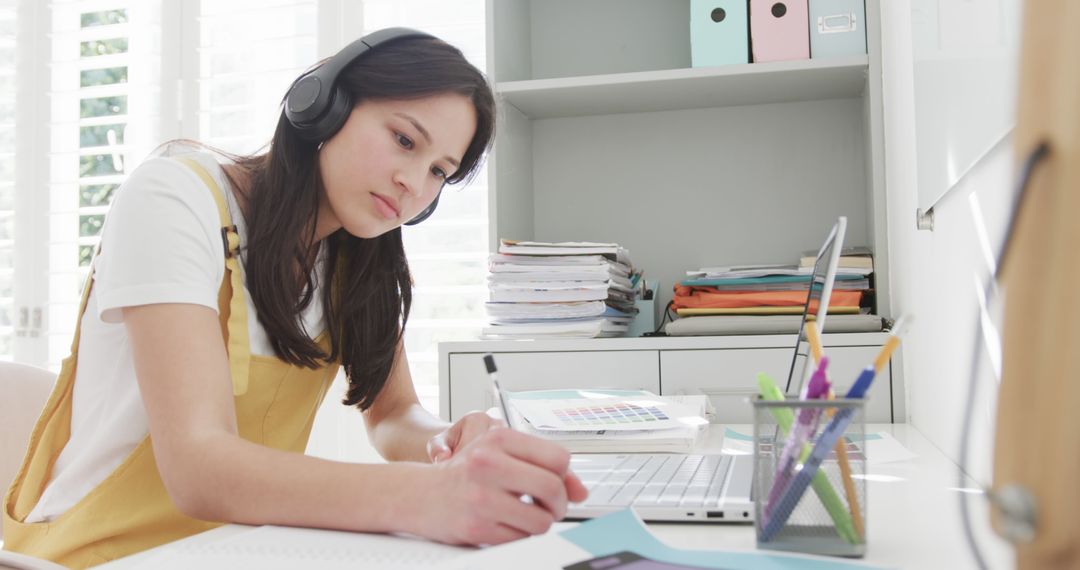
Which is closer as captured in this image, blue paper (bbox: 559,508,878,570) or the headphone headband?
blue paper (bbox: 559,508,878,570)

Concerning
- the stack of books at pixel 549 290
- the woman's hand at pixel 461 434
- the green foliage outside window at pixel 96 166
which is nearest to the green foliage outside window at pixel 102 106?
the green foliage outside window at pixel 96 166

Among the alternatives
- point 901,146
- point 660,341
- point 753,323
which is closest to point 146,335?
point 660,341

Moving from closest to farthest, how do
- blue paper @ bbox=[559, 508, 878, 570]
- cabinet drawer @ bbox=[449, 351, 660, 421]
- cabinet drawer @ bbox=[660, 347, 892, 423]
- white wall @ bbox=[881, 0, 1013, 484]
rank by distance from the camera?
blue paper @ bbox=[559, 508, 878, 570] < white wall @ bbox=[881, 0, 1013, 484] < cabinet drawer @ bbox=[660, 347, 892, 423] < cabinet drawer @ bbox=[449, 351, 660, 421]

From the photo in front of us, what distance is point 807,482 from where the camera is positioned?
1.75ft

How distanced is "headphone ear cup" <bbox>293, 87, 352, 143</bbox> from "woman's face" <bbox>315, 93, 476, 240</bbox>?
1 cm

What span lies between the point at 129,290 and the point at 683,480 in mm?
536

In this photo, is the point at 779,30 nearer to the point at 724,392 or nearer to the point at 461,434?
the point at 724,392

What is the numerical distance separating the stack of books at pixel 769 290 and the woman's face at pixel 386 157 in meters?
0.71

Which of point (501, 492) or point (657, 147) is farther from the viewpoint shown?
point (657, 147)

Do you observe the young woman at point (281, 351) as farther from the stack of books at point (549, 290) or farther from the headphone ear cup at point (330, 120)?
the stack of books at point (549, 290)

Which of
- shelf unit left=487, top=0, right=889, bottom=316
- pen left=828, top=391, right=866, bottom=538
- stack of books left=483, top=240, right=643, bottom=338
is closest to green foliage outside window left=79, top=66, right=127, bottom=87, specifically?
shelf unit left=487, top=0, right=889, bottom=316

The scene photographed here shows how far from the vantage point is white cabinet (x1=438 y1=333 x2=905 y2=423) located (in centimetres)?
148

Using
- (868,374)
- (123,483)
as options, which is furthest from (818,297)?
(123,483)

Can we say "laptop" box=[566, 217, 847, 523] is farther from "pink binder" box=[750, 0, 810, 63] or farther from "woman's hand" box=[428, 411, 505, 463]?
"pink binder" box=[750, 0, 810, 63]
